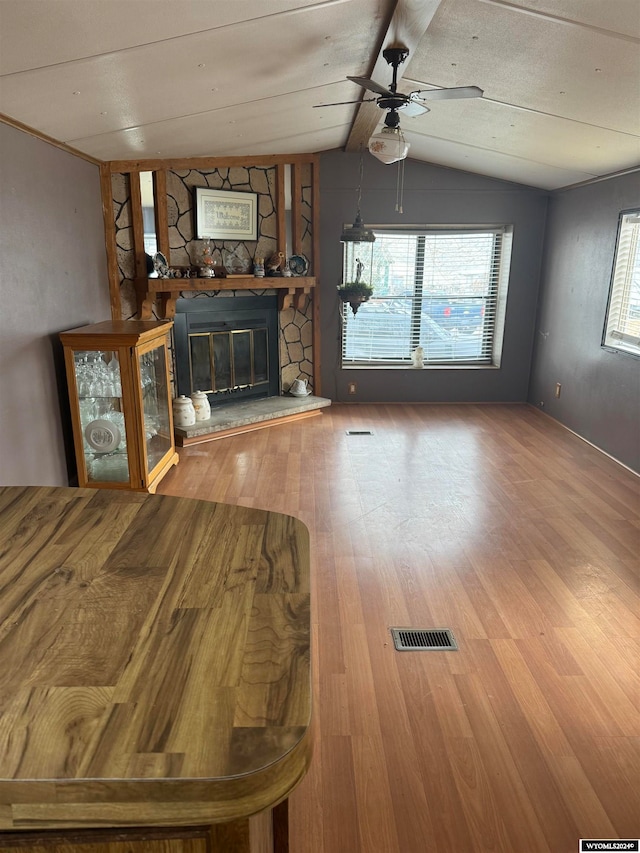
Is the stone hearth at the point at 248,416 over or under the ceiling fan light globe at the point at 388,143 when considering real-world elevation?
under

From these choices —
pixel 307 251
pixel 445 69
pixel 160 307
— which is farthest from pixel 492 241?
pixel 160 307

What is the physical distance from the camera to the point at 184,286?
5.19 meters

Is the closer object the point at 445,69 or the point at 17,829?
the point at 17,829

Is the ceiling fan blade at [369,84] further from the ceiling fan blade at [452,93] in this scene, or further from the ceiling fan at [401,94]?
the ceiling fan blade at [452,93]

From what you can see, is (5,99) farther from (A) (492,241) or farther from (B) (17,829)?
(A) (492,241)

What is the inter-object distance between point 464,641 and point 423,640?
0.17 m

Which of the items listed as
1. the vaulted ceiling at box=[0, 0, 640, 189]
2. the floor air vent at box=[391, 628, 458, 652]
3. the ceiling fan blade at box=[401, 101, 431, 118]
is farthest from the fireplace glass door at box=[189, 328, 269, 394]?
the floor air vent at box=[391, 628, 458, 652]

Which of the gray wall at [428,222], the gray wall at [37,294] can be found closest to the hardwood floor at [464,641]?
the gray wall at [37,294]

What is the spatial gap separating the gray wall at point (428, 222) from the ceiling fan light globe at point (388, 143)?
2.86 metres

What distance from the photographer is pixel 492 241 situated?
6316 millimetres

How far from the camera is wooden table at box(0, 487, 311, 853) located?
66 cm

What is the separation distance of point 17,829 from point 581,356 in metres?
5.56

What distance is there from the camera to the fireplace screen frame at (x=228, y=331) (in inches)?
218

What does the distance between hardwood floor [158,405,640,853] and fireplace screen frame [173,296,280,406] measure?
104 cm
